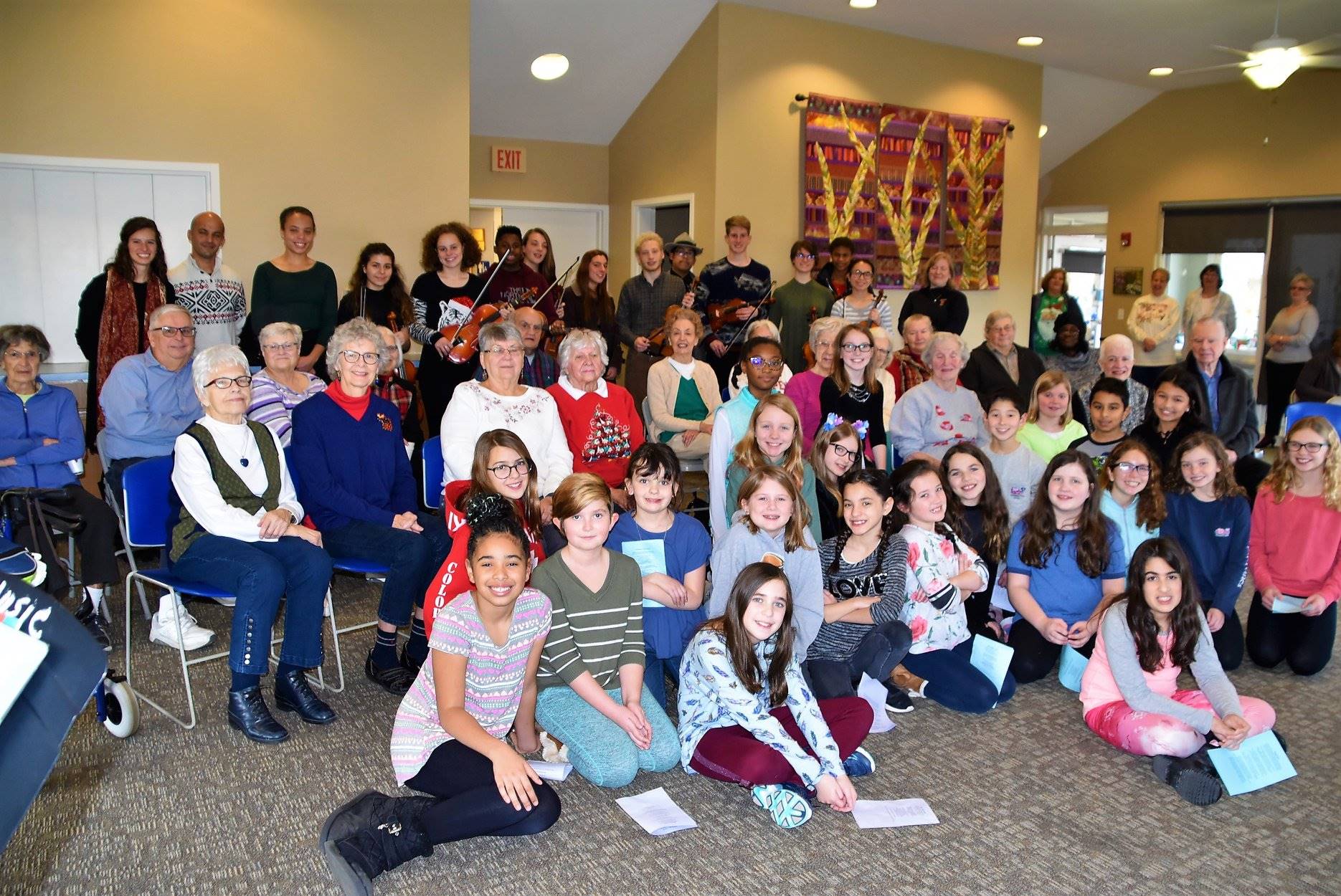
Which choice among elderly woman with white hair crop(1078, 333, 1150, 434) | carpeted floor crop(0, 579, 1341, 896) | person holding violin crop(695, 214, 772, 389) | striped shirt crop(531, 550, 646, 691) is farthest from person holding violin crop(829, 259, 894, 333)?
striped shirt crop(531, 550, 646, 691)

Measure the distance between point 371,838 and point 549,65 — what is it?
19.2 ft

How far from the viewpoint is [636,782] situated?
2752 mm

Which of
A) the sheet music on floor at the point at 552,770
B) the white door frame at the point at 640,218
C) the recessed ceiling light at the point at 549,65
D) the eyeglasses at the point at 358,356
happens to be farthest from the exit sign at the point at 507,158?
the sheet music on floor at the point at 552,770

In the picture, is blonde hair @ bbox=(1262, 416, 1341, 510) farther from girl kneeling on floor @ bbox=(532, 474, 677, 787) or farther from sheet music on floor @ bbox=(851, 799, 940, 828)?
girl kneeling on floor @ bbox=(532, 474, 677, 787)

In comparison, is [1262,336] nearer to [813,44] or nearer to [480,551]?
[813,44]

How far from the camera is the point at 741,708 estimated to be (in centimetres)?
264

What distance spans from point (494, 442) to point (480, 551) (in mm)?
718

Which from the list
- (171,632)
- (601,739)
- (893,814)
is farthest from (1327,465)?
(171,632)

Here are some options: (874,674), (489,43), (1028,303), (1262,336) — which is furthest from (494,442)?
(1262,336)

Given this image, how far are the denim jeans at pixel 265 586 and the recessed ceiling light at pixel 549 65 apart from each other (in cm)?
475

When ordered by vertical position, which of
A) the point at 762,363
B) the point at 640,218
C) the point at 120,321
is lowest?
the point at 762,363

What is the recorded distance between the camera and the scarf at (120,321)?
14.6 ft

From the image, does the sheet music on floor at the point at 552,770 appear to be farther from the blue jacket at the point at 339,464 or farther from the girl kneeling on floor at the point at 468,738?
the blue jacket at the point at 339,464

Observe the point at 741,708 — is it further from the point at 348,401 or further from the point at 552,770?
the point at 348,401
